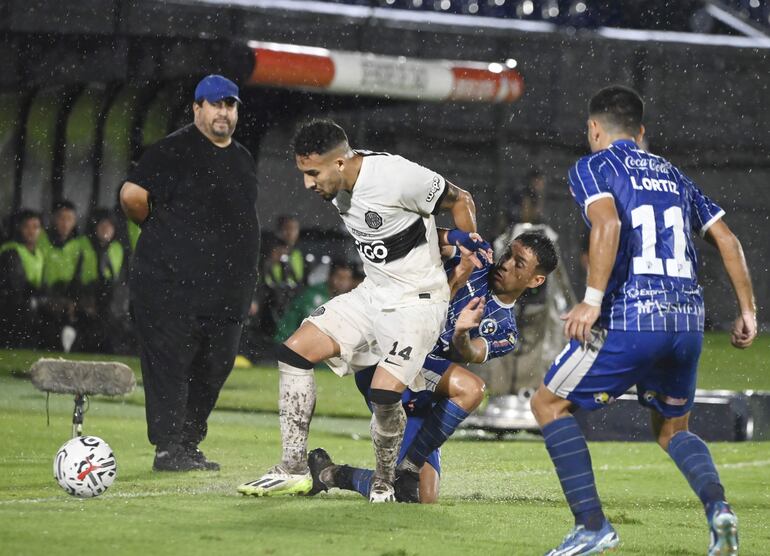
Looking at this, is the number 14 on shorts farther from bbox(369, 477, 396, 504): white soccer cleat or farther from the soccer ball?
the soccer ball

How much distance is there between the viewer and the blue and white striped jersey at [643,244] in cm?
466

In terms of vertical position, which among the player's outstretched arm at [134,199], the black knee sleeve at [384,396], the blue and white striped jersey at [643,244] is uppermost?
the player's outstretched arm at [134,199]

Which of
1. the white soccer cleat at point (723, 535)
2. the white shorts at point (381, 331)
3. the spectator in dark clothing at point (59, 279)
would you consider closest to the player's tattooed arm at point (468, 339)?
the white shorts at point (381, 331)

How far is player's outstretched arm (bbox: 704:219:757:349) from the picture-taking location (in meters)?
4.88

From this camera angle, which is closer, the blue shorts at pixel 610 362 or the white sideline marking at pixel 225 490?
the blue shorts at pixel 610 362

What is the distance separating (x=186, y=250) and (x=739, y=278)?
10.7 ft

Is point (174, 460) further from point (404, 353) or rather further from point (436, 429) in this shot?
point (404, 353)

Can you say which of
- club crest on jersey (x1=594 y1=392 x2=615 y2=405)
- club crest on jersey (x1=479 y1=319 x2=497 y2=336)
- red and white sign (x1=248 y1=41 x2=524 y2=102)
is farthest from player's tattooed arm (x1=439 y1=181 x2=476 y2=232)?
red and white sign (x1=248 y1=41 x2=524 y2=102)

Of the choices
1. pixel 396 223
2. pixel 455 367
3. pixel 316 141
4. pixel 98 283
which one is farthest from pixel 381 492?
pixel 98 283

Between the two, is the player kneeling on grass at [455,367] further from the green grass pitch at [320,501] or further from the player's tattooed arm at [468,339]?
the green grass pitch at [320,501]

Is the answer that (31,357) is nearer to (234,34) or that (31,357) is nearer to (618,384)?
(234,34)

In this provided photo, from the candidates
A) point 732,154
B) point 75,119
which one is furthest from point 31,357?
point 732,154

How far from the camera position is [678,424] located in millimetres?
4895

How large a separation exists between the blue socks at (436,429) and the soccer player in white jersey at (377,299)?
0.64ft
